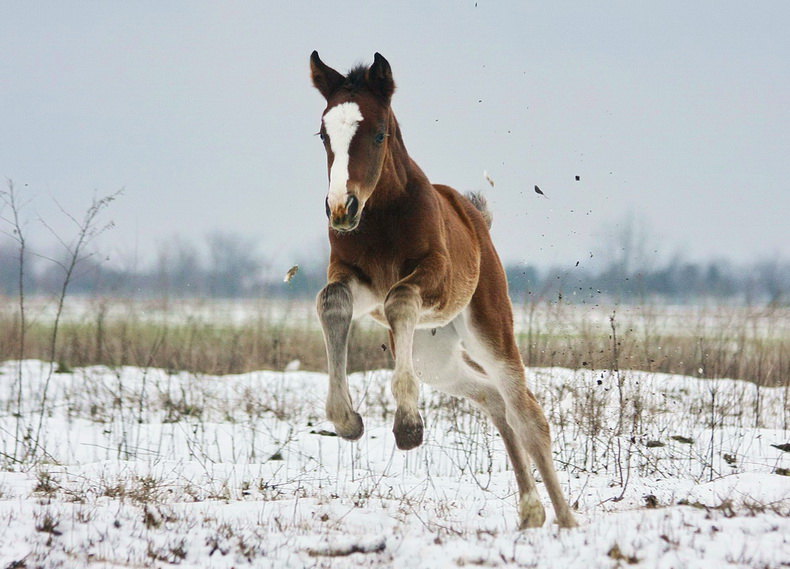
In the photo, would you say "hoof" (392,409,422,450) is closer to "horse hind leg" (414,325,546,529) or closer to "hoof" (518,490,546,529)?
"hoof" (518,490,546,529)

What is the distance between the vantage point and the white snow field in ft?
14.9

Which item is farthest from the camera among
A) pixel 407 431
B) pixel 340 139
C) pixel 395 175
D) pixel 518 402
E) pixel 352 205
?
pixel 518 402

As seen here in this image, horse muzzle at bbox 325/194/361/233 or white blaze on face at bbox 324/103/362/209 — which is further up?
white blaze on face at bbox 324/103/362/209

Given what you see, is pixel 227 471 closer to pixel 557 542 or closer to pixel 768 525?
pixel 557 542

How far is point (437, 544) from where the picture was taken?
4.79 m

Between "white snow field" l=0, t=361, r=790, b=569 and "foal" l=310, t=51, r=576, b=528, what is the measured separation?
75 cm

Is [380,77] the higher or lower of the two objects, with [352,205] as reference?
higher

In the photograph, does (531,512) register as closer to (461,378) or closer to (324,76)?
(461,378)

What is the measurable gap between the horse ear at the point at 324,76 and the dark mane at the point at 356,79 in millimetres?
64

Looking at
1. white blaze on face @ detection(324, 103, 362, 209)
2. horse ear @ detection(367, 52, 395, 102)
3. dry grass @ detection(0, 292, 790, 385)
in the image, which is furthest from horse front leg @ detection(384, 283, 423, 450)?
dry grass @ detection(0, 292, 790, 385)

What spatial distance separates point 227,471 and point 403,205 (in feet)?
13.5

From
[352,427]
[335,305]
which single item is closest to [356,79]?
[335,305]

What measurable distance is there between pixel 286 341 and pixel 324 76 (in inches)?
464

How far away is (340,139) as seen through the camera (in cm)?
470
